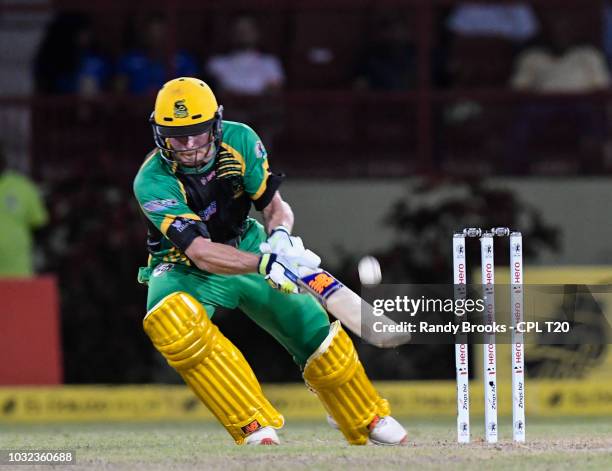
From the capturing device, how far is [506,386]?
10992 millimetres

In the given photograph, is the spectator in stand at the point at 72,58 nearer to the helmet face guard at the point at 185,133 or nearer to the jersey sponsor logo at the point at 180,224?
the helmet face guard at the point at 185,133

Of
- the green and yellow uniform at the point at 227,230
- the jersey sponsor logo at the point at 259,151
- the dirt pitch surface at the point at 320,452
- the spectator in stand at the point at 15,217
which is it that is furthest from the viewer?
the spectator in stand at the point at 15,217

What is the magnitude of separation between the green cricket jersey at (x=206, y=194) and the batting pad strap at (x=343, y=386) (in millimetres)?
652

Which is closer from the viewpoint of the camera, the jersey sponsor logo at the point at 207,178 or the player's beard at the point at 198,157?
the player's beard at the point at 198,157

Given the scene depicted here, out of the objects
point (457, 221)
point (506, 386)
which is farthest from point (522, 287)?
point (457, 221)

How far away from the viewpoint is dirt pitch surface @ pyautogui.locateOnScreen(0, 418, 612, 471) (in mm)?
6230

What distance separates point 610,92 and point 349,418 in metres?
6.09

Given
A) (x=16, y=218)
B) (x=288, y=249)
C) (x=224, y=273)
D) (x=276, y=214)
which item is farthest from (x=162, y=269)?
(x=16, y=218)

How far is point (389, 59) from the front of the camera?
509 inches

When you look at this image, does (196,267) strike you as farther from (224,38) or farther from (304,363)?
(224,38)

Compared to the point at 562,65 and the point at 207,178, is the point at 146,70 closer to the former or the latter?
the point at 562,65

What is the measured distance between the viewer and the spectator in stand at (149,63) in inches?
502

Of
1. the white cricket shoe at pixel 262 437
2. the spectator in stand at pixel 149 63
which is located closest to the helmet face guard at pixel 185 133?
the white cricket shoe at pixel 262 437

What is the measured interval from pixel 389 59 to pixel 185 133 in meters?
6.09
